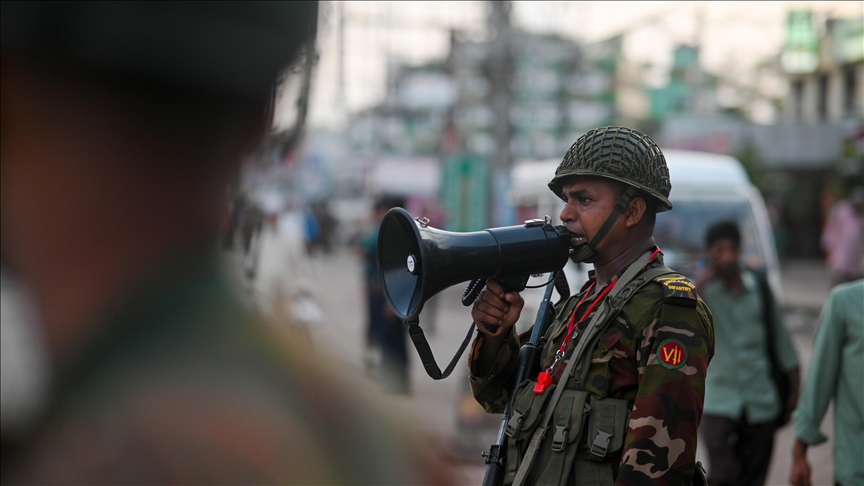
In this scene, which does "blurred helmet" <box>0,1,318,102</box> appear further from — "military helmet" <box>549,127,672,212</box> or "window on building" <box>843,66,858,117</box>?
"window on building" <box>843,66,858,117</box>

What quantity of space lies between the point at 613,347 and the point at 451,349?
1062 cm

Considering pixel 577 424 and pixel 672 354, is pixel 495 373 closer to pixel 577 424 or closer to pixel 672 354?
pixel 577 424

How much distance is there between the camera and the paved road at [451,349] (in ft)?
20.8

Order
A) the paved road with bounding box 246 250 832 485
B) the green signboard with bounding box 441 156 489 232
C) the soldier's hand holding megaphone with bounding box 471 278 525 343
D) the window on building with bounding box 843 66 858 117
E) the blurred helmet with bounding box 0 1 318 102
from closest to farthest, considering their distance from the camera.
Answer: the blurred helmet with bounding box 0 1 318 102 < the soldier's hand holding megaphone with bounding box 471 278 525 343 < the paved road with bounding box 246 250 832 485 < the green signboard with bounding box 441 156 489 232 < the window on building with bounding box 843 66 858 117

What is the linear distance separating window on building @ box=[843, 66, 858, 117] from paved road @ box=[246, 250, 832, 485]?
7014 millimetres

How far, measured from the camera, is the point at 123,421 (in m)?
0.82

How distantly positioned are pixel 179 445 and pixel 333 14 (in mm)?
439

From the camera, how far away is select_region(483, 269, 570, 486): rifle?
1974mm

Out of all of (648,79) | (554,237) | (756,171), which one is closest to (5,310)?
(554,237)

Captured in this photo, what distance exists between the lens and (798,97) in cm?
3831

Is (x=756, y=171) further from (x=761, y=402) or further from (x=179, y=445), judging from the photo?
(x=179, y=445)

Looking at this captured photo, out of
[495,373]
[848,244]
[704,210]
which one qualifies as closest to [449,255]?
[495,373]

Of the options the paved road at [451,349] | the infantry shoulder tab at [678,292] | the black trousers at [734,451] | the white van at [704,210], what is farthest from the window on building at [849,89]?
the infantry shoulder tab at [678,292]

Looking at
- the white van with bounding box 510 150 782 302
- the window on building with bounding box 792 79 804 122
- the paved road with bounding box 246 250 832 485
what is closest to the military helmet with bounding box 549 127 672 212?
the paved road with bounding box 246 250 832 485
